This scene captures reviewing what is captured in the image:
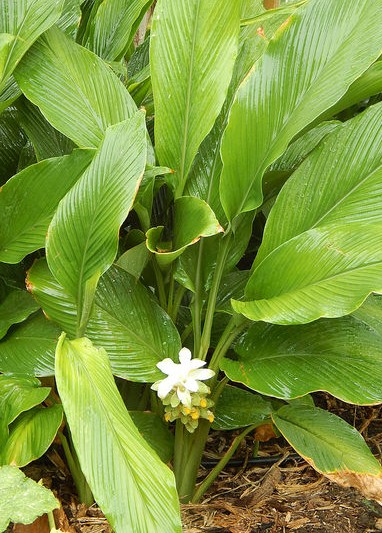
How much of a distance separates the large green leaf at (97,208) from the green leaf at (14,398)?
19 centimetres

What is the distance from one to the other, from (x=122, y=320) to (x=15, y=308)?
259 millimetres

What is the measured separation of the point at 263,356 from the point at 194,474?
0.30 m

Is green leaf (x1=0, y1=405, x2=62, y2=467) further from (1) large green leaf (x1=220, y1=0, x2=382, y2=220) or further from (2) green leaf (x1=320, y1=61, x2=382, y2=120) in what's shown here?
(2) green leaf (x1=320, y1=61, x2=382, y2=120)

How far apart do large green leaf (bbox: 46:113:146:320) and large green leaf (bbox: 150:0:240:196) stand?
0.47 ft

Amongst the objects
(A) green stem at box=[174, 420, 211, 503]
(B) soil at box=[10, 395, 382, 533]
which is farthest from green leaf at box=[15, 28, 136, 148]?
(B) soil at box=[10, 395, 382, 533]

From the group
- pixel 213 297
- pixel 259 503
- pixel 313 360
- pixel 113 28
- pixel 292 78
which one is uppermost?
pixel 113 28

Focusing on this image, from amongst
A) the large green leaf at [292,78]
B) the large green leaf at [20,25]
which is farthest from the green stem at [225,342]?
the large green leaf at [20,25]

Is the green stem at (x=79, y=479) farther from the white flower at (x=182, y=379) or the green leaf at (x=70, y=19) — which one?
the green leaf at (x=70, y=19)

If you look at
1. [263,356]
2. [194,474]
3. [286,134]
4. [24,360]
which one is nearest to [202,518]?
[194,474]

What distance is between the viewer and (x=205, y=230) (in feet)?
3.46

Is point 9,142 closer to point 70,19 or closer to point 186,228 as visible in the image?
point 70,19

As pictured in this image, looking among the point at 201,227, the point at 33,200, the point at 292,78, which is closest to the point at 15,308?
the point at 33,200

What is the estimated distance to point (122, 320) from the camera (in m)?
1.17

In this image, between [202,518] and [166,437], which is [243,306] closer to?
[166,437]
